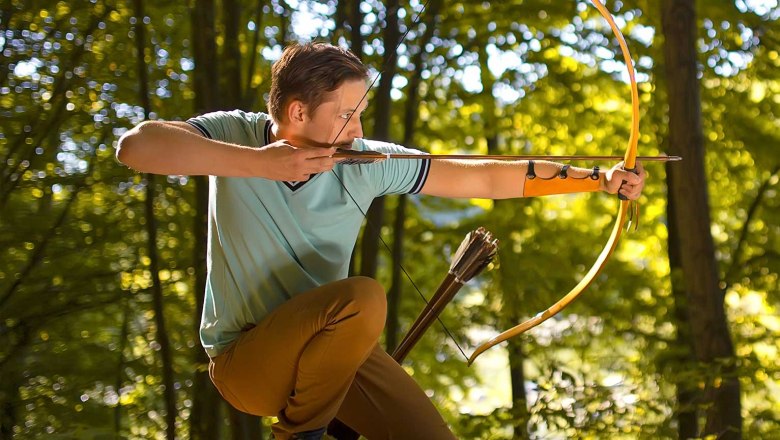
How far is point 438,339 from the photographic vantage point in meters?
5.62

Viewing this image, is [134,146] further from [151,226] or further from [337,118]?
[151,226]

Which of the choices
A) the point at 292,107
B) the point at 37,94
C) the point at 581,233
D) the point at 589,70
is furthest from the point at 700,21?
the point at 292,107

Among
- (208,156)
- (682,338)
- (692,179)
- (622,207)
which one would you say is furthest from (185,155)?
(682,338)

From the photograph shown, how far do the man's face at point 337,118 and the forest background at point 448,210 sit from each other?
1.61 metres

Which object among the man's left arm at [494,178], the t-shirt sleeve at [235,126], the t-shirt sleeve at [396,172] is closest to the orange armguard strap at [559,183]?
the man's left arm at [494,178]

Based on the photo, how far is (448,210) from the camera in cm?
564

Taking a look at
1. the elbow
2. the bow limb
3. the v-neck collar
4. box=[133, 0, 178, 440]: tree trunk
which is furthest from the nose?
box=[133, 0, 178, 440]: tree trunk

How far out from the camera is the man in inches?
66.6

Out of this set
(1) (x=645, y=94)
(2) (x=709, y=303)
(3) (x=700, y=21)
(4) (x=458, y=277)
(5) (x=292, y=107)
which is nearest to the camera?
(5) (x=292, y=107)

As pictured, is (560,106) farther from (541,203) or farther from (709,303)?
(709,303)

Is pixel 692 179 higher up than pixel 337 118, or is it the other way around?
pixel 337 118

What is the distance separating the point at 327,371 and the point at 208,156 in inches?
17.2

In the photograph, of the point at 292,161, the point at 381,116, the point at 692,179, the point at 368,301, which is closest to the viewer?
the point at 292,161

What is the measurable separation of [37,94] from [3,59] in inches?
10.1
